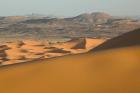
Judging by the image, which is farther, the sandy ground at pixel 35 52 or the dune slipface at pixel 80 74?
the sandy ground at pixel 35 52

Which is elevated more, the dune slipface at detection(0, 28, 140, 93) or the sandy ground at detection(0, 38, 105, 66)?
the dune slipface at detection(0, 28, 140, 93)

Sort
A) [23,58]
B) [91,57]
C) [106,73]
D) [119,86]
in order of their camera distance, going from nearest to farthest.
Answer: [119,86]
[106,73]
[91,57]
[23,58]

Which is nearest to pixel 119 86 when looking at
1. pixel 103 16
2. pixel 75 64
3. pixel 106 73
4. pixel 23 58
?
pixel 106 73

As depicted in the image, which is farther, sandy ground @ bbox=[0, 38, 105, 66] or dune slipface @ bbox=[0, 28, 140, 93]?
sandy ground @ bbox=[0, 38, 105, 66]

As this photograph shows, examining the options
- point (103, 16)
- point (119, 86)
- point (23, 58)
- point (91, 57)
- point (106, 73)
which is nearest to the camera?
point (119, 86)

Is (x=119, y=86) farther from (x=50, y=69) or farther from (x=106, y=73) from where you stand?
(x=50, y=69)

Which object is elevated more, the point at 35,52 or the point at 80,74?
the point at 80,74

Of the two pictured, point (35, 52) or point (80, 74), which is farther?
point (35, 52)

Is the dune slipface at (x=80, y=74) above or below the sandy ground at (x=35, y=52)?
above
